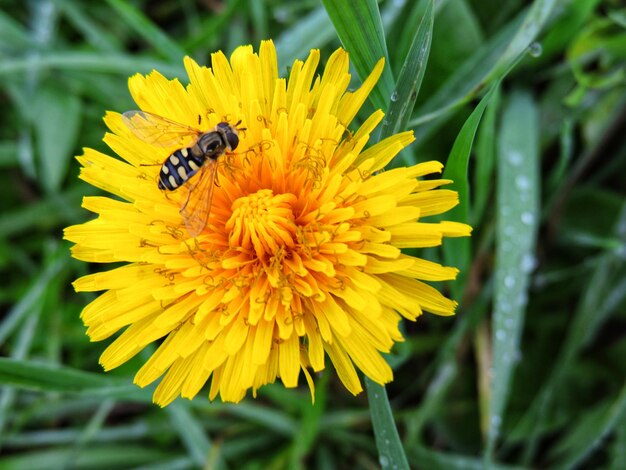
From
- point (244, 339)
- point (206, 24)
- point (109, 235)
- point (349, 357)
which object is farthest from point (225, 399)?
→ point (206, 24)

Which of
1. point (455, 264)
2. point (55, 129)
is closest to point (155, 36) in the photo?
point (55, 129)

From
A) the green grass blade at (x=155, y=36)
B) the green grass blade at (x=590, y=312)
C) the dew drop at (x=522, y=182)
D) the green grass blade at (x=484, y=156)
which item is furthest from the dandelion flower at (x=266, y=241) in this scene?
the green grass blade at (x=590, y=312)

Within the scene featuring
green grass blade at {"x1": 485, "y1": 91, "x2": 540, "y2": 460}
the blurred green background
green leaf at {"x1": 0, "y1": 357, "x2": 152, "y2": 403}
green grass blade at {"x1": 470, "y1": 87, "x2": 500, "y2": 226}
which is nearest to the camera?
green leaf at {"x1": 0, "y1": 357, "x2": 152, "y2": 403}

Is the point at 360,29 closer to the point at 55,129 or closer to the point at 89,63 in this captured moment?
the point at 89,63

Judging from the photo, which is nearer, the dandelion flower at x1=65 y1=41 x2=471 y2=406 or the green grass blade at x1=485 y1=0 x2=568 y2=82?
the dandelion flower at x1=65 y1=41 x2=471 y2=406

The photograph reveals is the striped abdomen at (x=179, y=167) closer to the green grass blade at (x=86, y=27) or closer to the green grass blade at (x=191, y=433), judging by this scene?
the green grass blade at (x=191, y=433)

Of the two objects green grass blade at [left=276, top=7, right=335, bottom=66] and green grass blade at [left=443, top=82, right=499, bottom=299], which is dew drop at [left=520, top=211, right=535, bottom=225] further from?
green grass blade at [left=276, top=7, right=335, bottom=66]

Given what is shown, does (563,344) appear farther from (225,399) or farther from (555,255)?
(225,399)

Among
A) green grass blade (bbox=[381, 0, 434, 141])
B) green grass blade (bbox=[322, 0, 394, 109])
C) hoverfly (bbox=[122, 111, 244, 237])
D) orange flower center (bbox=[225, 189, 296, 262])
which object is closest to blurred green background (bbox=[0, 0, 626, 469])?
green grass blade (bbox=[381, 0, 434, 141])
